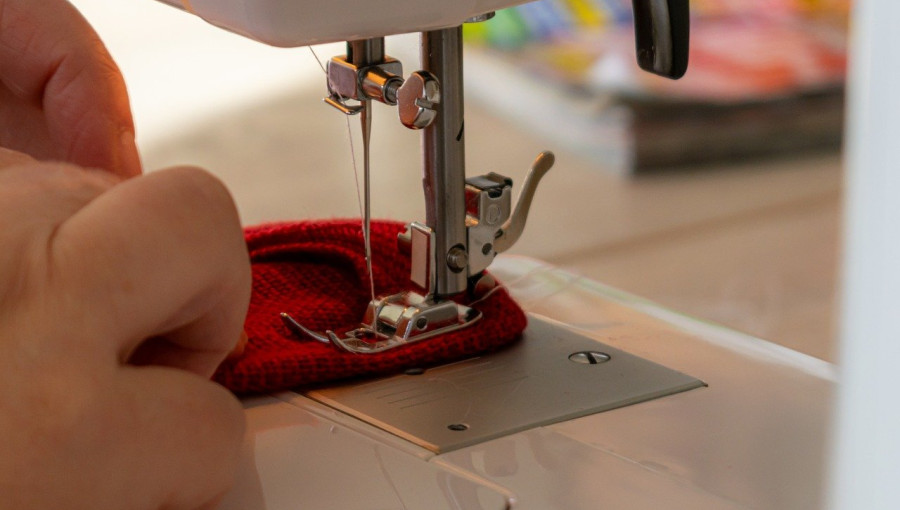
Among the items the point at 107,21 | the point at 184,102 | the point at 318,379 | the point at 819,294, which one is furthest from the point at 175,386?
the point at 107,21

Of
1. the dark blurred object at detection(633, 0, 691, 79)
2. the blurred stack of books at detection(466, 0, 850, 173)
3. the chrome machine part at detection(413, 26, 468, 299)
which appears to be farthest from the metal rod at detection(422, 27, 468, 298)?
the blurred stack of books at detection(466, 0, 850, 173)

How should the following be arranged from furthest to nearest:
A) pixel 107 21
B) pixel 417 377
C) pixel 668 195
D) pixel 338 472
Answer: pixel 107 21, pixel 668 195, pixel 417 377, pixel 338 472

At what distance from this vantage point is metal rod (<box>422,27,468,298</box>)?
706 mm

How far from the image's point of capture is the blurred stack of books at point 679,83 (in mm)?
2543

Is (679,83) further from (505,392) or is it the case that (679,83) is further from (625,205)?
(505,392)

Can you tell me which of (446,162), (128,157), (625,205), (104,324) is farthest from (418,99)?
(625,205)

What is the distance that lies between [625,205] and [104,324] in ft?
6.63

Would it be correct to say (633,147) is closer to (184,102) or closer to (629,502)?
(184,102)

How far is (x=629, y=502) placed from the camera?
57 centimetres

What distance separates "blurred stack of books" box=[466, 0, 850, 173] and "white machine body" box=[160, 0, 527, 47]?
6.41 feet

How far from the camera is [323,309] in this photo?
2.47 feet

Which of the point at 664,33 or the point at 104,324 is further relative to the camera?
the point at 664,33

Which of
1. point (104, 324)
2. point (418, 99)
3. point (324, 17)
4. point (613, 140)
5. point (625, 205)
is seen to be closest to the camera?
point (104, 324)

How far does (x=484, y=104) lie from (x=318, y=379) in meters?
2.34
